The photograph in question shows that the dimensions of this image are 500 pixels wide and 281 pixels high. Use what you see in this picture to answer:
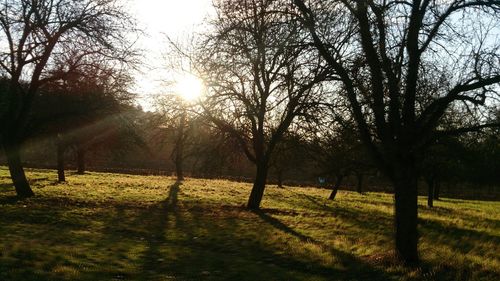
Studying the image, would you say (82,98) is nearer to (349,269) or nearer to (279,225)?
(279,225)

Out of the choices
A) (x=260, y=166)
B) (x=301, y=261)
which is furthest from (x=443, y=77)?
(x=260, y=166)

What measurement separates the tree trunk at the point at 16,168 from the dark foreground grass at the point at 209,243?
757 mm

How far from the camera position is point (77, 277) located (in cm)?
856

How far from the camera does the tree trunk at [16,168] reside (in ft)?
69.1

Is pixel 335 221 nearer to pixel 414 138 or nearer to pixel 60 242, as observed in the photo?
pixel 414 138

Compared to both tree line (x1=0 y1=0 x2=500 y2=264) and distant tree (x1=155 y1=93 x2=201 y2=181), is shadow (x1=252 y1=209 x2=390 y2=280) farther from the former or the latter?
distant tree (x1=155 y1=93 x2=201 y2=181)

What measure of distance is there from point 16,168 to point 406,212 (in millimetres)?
17079

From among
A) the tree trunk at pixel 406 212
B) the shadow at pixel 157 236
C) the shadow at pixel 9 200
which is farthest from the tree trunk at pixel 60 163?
the tree trunk at pixel 406 212

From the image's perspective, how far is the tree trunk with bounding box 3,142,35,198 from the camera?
2105 cm

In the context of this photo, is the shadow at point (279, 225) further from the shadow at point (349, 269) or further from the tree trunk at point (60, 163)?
the tree trunk at point (60, 163)

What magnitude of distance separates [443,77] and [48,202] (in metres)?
16.3

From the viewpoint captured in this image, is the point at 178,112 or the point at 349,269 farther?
the point at 178,112

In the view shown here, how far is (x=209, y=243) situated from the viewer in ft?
47.6

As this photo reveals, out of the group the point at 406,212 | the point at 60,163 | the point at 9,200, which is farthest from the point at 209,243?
the point at 60,163
